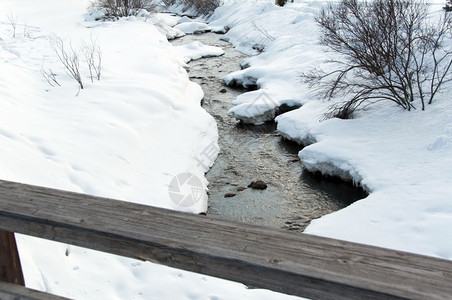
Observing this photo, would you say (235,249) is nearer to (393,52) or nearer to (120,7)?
(393,52)

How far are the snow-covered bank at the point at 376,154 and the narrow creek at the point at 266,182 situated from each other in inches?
11.1

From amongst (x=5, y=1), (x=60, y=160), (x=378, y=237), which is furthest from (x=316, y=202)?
(x=5, y=1)

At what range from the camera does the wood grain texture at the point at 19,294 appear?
1521 mm

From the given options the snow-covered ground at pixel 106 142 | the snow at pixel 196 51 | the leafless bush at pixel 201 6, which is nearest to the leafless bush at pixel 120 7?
the snow at pixel 196 51

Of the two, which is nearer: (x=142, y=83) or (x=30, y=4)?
(x=142, y=83)

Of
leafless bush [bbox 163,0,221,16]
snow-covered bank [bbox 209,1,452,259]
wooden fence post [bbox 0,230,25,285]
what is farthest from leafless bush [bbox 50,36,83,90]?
leafless bush [bbox 163,0,221,16]

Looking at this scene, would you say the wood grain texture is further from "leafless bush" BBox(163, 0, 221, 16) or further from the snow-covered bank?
"leafless bush" BBox(163, 0, 221, 16)

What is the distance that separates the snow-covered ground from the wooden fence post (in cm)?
148

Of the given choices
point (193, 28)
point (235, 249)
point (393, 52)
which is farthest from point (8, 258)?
point (193, 28)

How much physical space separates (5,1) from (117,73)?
15481 millimetres

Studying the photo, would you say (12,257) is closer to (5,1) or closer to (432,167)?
(432,167)

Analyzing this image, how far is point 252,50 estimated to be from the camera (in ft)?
54.2

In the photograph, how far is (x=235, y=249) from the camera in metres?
1.23

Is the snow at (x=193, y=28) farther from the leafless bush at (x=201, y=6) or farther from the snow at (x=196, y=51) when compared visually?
the snow at (x=196, y=51)
